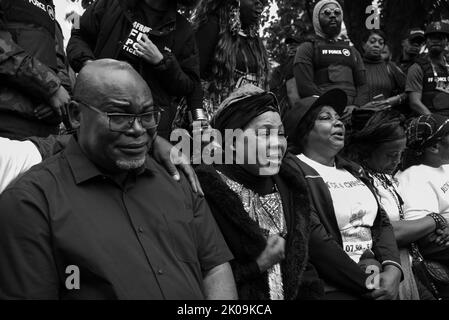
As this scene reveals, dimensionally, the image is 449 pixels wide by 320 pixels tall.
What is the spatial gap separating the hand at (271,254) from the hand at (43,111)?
4.74 ft

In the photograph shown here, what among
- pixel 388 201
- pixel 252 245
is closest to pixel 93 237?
pixel 252 245

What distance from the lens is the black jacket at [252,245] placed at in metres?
4.18

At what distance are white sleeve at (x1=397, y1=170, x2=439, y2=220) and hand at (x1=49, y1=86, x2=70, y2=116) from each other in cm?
288

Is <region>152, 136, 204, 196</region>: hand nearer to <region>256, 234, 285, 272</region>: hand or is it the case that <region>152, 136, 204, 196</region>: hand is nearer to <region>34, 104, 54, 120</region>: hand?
<region>256, 234, 285, 272</region>: hand

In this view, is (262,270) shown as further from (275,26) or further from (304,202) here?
(275,26)

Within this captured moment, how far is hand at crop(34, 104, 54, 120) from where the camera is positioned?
14.1ft

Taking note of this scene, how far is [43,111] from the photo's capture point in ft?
14.1

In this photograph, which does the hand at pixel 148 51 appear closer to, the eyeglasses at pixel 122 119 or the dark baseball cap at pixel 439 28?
the eyeglasses at pixel 122 119

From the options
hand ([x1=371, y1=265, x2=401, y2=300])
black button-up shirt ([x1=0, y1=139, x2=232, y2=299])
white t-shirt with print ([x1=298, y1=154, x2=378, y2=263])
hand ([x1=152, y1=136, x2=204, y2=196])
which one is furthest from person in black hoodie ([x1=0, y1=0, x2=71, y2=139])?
hand ([x1=371, y1=265, x2=401, y2=300])

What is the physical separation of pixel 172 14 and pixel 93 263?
237cm

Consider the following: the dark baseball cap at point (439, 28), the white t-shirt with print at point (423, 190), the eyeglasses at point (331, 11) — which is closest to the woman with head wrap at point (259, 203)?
the white t-shirt with print at point (423, 190)

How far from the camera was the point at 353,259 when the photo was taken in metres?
4.96
